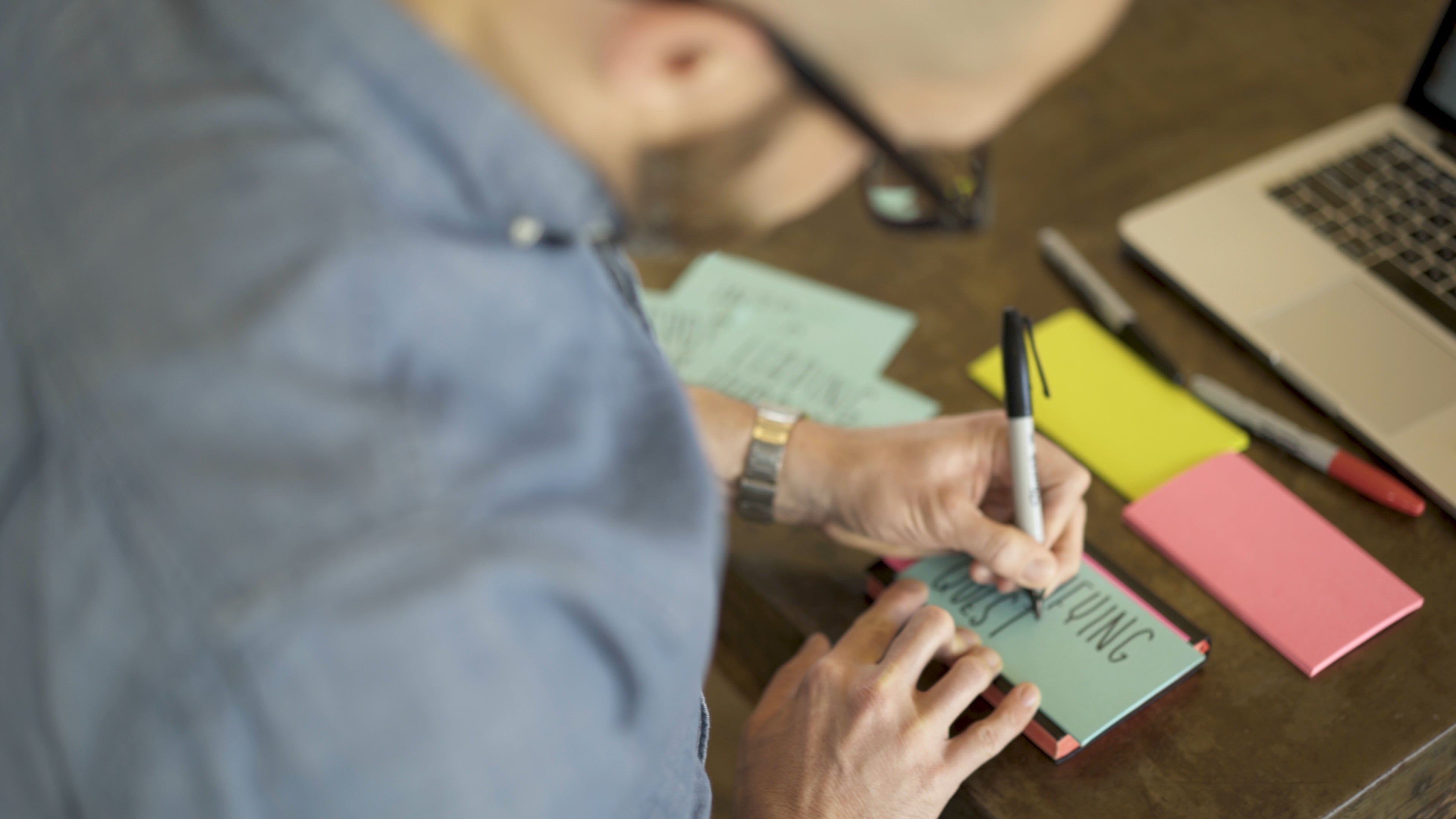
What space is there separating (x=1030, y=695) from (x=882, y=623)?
11 cm

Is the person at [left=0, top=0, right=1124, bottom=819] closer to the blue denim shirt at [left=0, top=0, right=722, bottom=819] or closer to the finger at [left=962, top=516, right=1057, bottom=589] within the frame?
the blue denim shirt at [left=0, top=0, right=722, bottom=819]

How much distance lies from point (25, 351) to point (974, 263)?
31.9 inches

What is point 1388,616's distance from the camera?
0.77m

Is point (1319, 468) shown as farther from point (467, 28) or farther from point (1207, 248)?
point (467, 28)

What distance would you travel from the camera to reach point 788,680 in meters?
0.77

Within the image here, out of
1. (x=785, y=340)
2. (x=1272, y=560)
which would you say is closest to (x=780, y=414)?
(x=785, y=340)

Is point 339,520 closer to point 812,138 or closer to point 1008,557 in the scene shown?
point 812,138

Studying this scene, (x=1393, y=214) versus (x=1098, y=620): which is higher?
(x=1393, y=214)

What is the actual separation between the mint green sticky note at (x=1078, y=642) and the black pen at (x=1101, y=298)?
0.24 meters

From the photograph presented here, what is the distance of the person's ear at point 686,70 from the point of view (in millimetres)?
376

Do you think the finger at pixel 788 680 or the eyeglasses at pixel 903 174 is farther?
the finger at pixel 788 680

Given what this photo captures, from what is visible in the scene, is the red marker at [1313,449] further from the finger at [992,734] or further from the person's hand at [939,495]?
the finger at [992,734]

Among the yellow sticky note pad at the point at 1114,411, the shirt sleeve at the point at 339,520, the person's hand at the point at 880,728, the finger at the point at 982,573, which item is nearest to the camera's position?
the shirt sleeve at the point at 339,520

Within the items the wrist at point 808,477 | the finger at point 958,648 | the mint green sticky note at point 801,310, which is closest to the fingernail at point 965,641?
the finger at point 958,648
